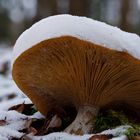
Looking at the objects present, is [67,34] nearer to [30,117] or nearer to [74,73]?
[74,73]

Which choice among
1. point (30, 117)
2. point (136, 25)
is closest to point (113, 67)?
point (30, 117)

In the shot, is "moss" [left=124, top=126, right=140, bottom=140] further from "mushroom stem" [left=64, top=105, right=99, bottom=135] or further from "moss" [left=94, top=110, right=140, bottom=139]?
"mushroom stem" [left=64, top=105, right=99, bottom=135]

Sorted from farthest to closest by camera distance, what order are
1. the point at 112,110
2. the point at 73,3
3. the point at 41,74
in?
1. the point at 73,3
2. the point at 112,110
3. the point at 41,74

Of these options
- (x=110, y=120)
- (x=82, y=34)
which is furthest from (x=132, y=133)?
(x=82, y=34)

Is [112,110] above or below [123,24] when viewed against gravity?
above

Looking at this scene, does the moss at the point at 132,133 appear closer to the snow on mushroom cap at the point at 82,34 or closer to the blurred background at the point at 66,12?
the snow on mushroom cap at the point at 82,34

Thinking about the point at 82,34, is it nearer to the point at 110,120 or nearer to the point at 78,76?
the point at 78,76
